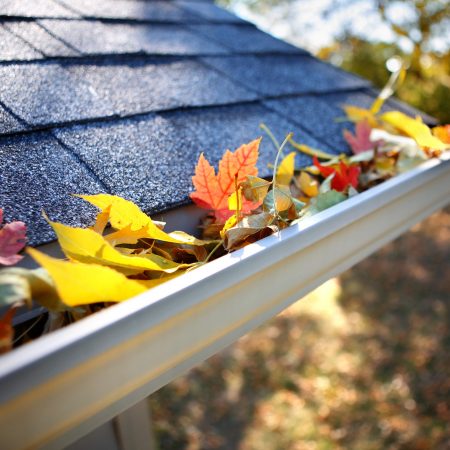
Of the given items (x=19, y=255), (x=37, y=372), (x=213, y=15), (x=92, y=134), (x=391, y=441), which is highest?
(x=213, y=15)

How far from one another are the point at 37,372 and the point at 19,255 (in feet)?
0.86

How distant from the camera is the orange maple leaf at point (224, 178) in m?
0.89

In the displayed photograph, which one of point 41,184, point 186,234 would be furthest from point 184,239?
point 41,184

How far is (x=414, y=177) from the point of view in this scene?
1.14 m

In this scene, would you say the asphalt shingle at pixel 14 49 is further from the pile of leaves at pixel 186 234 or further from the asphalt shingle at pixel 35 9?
the pile of leaves at pixel 186 234

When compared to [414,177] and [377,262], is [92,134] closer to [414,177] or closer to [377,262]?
[414,177]

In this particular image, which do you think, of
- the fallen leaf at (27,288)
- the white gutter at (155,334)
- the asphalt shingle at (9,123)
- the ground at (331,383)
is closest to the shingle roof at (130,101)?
the asphalt shingle at (9,123)

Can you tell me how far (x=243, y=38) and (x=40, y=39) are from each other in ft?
3.01

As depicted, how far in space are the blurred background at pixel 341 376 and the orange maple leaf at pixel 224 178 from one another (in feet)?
9.68

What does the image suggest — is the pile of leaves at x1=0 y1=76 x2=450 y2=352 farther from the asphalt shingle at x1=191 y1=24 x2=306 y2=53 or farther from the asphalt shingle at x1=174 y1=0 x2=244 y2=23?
the asphalt shingle at x1=174 y1=0 x2=244 y2=23

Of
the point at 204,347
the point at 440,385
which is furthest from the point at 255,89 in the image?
the point at 440,385

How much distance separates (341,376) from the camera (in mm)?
4074

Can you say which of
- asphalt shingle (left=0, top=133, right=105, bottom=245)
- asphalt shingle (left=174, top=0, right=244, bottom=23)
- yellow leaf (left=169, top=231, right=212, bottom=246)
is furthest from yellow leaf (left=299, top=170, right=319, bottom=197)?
asphalt shingle (left=174, top=0, right=244, bottom=23)

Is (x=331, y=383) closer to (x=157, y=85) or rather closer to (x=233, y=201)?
(x=157, y=85)
